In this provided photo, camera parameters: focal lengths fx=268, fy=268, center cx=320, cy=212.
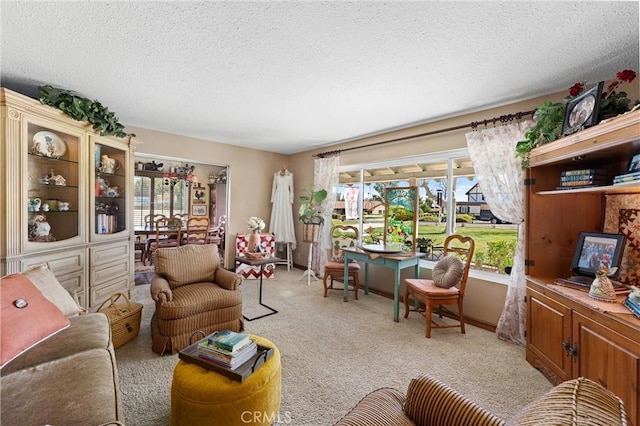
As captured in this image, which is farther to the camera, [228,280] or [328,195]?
[328,195]

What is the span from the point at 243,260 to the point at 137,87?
2.11 m

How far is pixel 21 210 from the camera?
2.35 m

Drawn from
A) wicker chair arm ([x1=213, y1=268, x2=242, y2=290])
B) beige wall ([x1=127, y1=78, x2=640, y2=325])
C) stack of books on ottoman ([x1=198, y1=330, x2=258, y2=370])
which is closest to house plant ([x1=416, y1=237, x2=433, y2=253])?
beige wall ([x1=127, y1=78, x2=640, y2=325])

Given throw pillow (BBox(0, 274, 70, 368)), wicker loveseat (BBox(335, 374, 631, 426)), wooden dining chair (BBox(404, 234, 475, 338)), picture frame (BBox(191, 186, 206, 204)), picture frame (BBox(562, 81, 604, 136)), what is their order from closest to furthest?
wicker loveseat (BBox(335, 374, 631, 426)) → throw pillow (BBox(0, 274, 70, 368)) → picture frame (BBox(562, 81, 604, 136)) → wooden dining chair (BBox(404, 234, 475, 338)) → picture frame (BBox(191, 186, 206, 204))

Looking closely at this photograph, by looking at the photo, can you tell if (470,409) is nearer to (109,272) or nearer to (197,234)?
(109,272)

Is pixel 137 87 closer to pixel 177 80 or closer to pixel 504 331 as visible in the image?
pixel 177 80

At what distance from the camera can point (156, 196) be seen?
290 inches

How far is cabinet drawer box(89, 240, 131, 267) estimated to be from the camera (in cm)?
303

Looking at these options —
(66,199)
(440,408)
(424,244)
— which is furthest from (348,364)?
(66,199)

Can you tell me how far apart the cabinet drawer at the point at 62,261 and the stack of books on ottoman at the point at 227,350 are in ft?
6.82

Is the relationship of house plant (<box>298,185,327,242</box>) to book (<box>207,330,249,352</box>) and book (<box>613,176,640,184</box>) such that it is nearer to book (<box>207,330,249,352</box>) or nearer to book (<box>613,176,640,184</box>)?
book (<box>207,330,249,352</box>)

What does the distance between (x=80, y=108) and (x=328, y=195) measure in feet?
11.3

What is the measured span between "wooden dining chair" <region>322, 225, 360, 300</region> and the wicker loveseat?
257 cm

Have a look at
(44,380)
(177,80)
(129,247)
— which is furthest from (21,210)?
(44,380)
